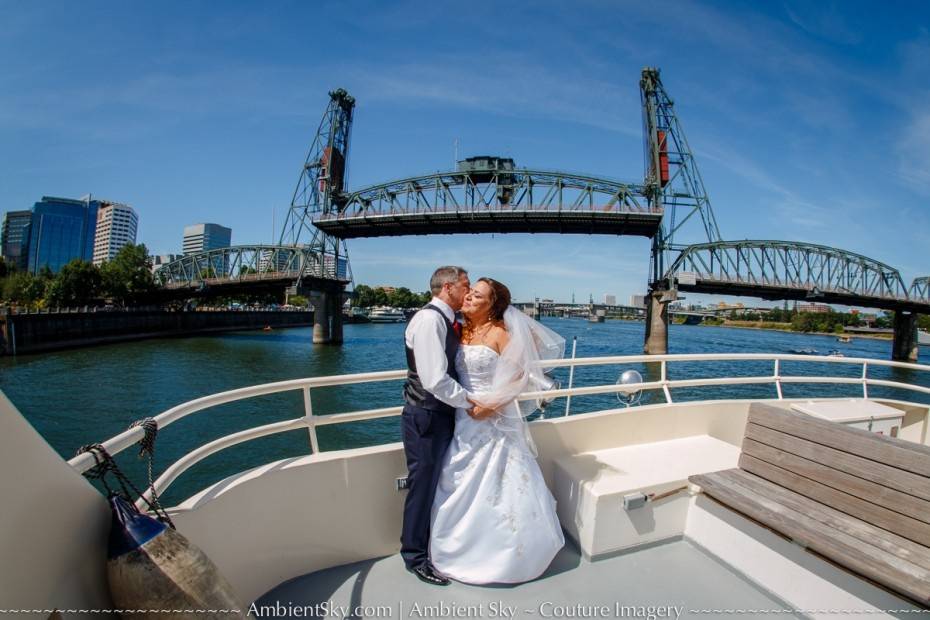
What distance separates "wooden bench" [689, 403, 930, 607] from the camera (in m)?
1.82

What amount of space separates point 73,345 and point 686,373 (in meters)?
42.3

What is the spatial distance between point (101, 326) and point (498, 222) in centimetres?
3539

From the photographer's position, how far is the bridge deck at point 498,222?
133 ft

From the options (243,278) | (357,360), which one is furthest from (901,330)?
(243,278)

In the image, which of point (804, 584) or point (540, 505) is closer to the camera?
point (804, 584)

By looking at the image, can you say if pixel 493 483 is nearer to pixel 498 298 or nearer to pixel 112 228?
pixel 498 298

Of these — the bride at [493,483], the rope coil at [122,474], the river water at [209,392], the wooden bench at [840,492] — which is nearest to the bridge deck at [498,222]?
the river water at [209,392]

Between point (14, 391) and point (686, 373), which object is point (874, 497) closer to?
point (14, 391)

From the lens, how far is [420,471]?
7.63 feet

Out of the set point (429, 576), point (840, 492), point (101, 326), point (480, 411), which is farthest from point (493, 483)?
point (101, 326)

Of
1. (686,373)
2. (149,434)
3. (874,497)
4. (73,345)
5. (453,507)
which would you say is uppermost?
(149,434)

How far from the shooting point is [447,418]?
7.84 ft

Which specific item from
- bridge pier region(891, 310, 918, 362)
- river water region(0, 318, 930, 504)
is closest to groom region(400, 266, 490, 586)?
river water region(0, 318, 930, 504)

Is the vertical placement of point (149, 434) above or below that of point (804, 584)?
above
